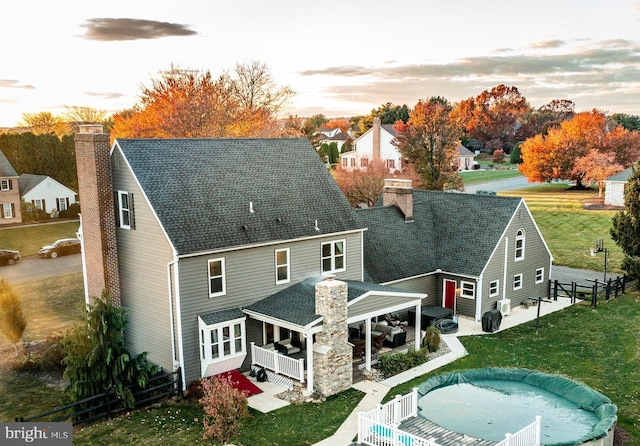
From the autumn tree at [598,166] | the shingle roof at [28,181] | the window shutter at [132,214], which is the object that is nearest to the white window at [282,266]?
the window shutter at [132,214]

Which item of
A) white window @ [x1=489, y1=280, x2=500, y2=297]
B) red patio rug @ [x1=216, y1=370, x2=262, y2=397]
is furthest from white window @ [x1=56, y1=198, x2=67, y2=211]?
white window @ [x1=489, y1=280, x2=500, y2=297]

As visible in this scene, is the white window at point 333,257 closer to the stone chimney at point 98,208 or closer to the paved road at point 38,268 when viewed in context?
the stone chimney at point 98,208

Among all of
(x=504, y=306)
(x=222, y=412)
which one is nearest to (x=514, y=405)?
(x=222, y=412)

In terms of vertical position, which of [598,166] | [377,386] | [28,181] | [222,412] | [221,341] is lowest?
[377,386]

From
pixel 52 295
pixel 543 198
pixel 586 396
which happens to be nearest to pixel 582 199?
pixel 543 198

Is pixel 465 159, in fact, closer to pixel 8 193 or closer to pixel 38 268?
pixel 8 193
